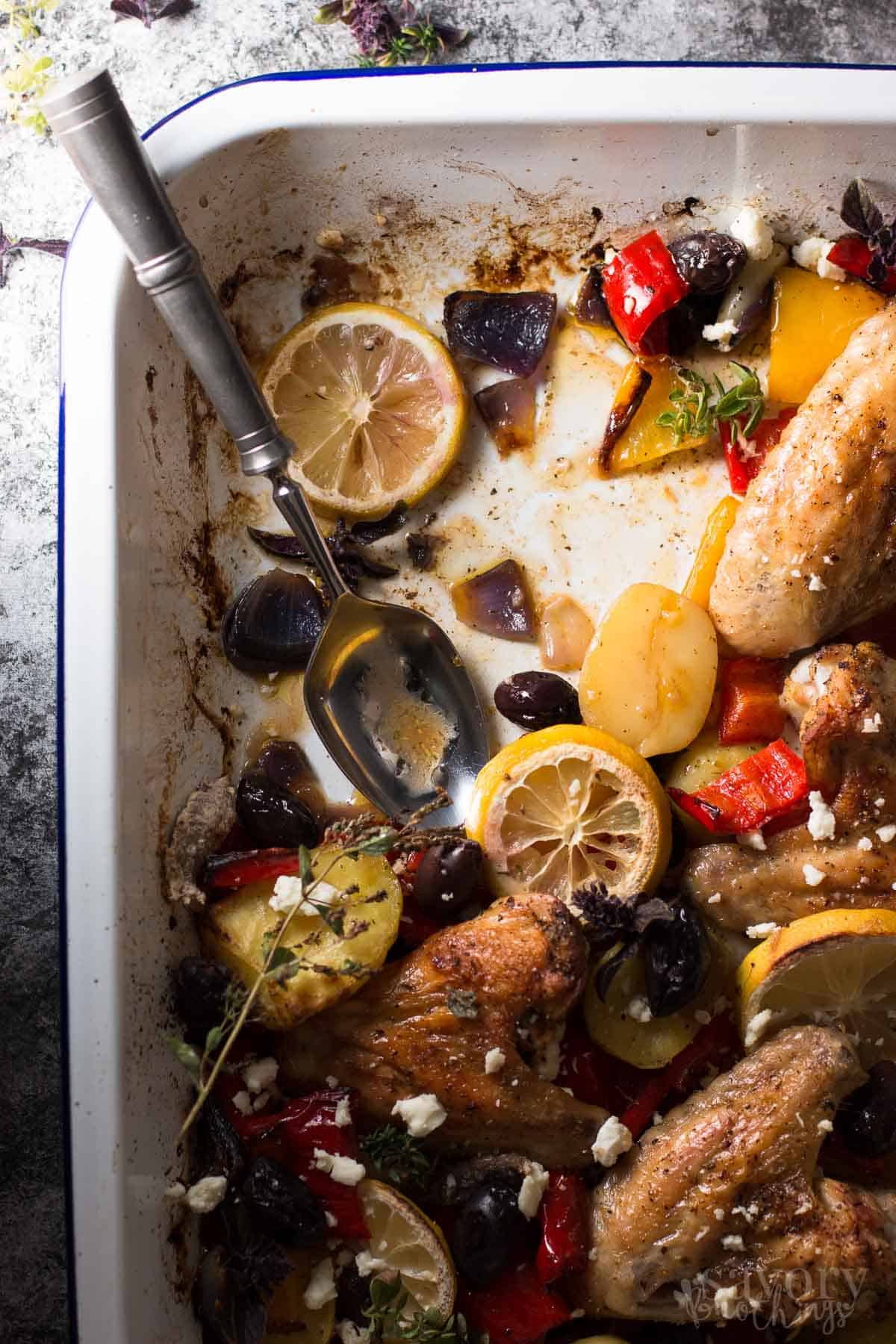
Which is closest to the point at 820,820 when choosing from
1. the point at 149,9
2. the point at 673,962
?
the point at 673,962

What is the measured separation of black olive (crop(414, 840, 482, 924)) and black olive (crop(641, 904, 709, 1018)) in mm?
362

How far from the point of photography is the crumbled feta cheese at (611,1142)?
2.24 m

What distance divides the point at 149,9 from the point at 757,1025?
8.57 feet

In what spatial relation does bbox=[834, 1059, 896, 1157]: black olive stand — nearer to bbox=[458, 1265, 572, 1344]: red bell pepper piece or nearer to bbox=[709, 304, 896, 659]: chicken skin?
bbox=[458, 1265, 572, 1344]: red bell pepper piece

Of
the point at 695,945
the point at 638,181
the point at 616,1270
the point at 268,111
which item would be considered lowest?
the point at 616,1270

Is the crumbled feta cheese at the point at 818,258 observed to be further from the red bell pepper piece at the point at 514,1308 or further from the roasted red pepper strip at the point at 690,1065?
the red bell pepper piece at the point at 514,1308

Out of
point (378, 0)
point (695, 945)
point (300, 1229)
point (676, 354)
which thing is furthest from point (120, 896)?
point (378, 0)

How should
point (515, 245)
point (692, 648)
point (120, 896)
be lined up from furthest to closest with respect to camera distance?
point (515, 245)
point (692, 648)
point (120, 896)

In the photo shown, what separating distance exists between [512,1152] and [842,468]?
4.87 ft

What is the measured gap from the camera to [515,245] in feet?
8.96

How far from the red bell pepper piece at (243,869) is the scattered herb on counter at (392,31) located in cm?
182

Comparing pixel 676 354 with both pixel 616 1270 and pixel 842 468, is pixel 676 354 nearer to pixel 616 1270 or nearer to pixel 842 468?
pixel 842 468

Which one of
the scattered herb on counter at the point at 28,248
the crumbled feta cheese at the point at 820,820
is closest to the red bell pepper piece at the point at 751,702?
the crumbled feta cheese at the point at 820,820

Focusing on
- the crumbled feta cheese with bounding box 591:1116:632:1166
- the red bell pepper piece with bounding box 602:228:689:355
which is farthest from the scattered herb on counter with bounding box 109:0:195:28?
the crumbled feta cheese with bounding box 591:1116:632:1166
